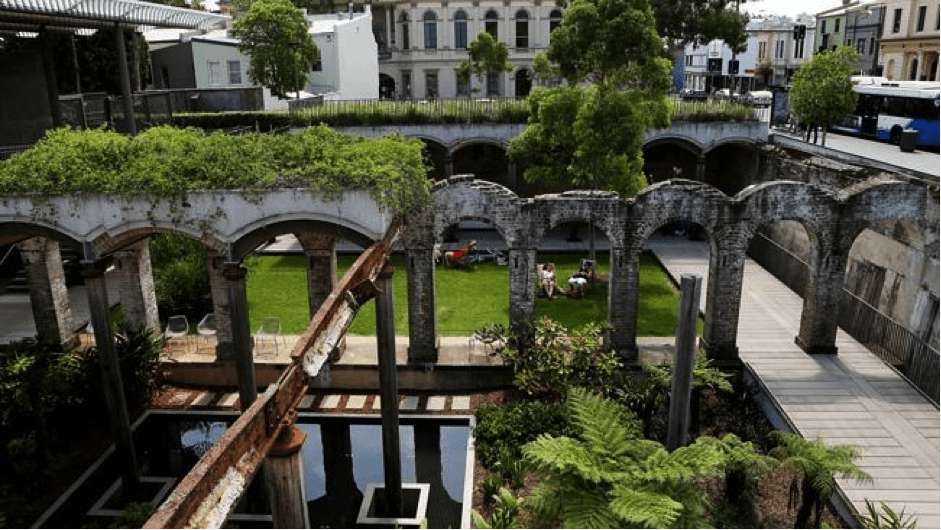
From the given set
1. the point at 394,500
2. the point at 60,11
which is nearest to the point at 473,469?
the point at 394,500

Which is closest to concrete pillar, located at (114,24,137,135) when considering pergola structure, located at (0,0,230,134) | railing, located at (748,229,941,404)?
pergola structure, located at (0,0,230,134)

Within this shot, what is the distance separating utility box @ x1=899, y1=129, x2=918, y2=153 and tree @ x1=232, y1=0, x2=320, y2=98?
25028 millimetres

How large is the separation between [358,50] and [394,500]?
119 feet

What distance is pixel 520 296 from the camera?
1673cm

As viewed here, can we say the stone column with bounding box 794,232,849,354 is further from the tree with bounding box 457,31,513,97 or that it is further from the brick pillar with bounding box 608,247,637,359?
the tree with bounding box 457,31,513,97

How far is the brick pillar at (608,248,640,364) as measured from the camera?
16.6 meters

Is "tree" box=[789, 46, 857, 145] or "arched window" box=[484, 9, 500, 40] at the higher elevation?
"arched window" box=[484, 9, 500, 40]

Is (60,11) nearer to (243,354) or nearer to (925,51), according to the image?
(243,354)

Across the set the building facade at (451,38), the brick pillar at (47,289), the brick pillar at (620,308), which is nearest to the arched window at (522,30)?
the building facade at (451,38)

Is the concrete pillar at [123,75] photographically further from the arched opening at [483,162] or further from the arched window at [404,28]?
the arched window at [404,28]

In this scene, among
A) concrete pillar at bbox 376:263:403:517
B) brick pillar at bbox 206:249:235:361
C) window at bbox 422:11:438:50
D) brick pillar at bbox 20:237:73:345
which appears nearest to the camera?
concrete pillar at bbox 376:263:403:517

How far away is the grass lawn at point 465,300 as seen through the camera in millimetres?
20062

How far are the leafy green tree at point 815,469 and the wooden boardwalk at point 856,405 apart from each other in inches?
24.7

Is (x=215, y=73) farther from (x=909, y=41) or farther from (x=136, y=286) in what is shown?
(x=909, y=41)
